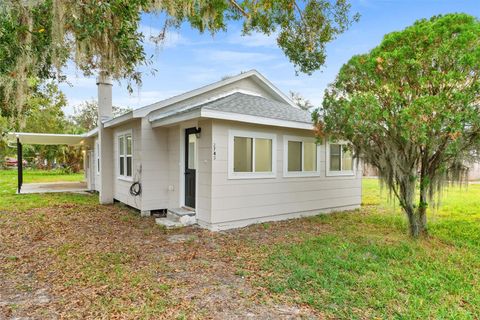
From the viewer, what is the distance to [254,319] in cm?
288

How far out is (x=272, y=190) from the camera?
715 cm

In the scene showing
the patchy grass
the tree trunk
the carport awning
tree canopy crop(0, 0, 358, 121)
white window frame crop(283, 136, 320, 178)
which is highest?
tree canopy crop(0, 0, 358, 121)

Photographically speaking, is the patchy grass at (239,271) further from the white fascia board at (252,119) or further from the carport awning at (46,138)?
the carport awning at (46,138)

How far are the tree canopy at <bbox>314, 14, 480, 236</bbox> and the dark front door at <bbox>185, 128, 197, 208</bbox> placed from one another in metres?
3.00

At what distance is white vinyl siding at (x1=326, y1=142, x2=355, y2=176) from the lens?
8.50 m

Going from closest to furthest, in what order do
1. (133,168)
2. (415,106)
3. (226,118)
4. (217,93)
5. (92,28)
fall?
(92,28), (415,106), (226,118), (133,168), (217,93)

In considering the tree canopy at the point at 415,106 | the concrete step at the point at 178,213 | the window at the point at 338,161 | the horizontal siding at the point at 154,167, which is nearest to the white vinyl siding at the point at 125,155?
the horizontal siding at the point at 154,167

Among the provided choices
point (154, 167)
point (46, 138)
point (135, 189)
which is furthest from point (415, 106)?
point (46, 138)

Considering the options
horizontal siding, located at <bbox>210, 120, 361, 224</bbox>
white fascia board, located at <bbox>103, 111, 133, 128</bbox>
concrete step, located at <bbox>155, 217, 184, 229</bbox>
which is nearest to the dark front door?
concrete step, located at <bbox>155, 217, 184, 229</bbox>

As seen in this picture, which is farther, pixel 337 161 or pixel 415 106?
pixel 337 161

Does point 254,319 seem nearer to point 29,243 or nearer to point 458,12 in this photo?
point 29,243

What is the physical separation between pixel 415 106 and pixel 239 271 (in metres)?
3.49

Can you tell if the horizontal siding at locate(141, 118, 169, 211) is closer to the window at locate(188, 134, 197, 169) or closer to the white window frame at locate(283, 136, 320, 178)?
the window at locate(188, 134, 197, 169)

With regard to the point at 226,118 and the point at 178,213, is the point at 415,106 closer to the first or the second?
the point at 226,118
